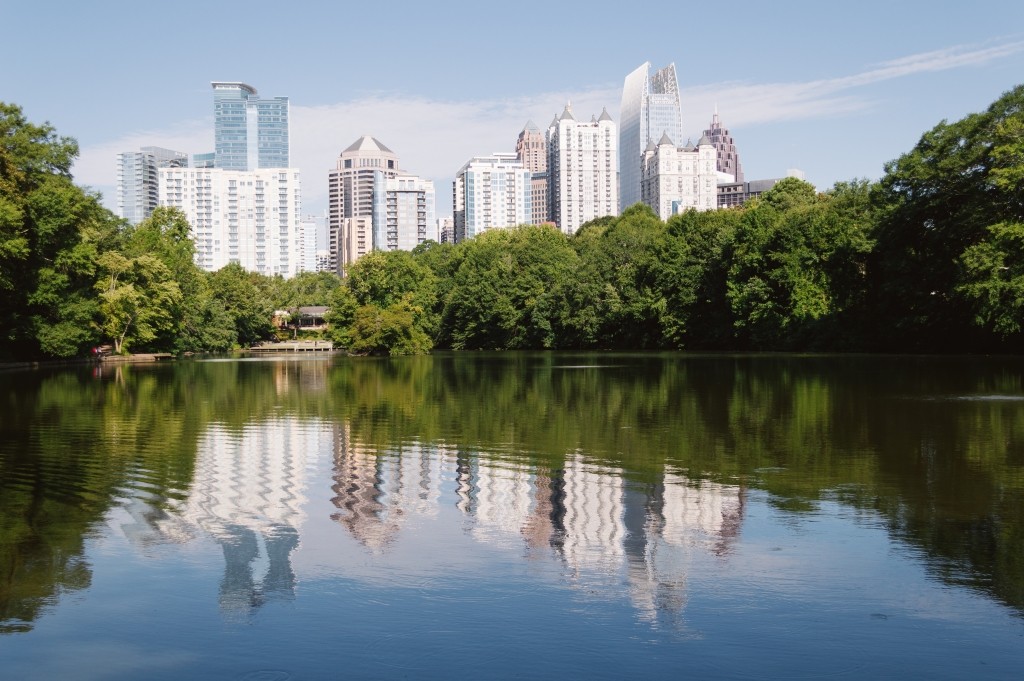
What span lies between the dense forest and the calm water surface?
112ft

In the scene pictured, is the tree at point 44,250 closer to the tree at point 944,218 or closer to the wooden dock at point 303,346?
the tree at point 944,218

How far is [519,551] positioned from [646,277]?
7398cm

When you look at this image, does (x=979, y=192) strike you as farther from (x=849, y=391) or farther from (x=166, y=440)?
(x=166, y=440)

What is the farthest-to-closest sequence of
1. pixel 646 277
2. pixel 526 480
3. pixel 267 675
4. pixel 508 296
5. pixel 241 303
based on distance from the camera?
pixel 241 303 < pixel 508 296 < pixel 646 277 < pixel 526 480 < pixel 267 675

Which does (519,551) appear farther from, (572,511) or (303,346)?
(303,346)

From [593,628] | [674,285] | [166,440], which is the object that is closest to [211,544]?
[593,628]

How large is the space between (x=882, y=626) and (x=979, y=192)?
47648mm

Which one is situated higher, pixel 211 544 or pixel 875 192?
pixel 875 192

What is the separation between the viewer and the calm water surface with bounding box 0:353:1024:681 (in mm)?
5656

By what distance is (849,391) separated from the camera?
2533cm

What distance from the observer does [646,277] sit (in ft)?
265

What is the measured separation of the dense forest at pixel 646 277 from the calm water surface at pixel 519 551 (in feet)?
112

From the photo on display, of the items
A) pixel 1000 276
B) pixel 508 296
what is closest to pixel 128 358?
pixel 508 296

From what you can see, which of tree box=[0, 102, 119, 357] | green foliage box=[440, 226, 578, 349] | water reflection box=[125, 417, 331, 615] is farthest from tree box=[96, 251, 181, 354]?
water reflection box=[125, 417, 331, 615]
